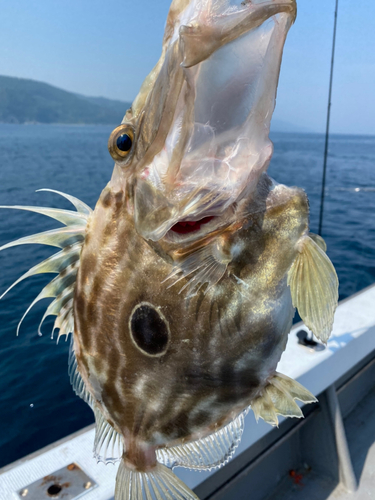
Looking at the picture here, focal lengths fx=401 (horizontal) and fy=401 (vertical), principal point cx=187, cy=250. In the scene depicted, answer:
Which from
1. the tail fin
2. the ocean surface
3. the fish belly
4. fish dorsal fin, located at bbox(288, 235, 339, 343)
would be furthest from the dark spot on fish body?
the ocean surface

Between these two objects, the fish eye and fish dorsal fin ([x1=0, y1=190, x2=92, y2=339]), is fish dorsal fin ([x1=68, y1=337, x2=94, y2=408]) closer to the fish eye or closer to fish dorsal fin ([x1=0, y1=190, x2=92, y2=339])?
fish dorsal fin ([x1=0, y1=190, x2=92, y2=339])

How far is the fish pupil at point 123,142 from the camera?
3.71ft

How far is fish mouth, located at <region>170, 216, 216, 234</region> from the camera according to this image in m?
1.08

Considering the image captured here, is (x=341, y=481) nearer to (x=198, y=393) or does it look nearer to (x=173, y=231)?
(x=198, y=393)

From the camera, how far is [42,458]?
2.57 meters

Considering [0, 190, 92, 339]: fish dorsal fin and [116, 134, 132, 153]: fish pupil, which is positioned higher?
[116, 134, 132, 153]: fish pupil

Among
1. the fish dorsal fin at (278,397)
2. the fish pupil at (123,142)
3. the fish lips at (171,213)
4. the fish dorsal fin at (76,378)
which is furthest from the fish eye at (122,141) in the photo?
the fish dorsal fin at (278,397)

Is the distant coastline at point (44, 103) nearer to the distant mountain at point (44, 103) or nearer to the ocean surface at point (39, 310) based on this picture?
the distant mountain at point (44, 103)

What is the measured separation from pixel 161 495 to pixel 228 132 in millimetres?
1332

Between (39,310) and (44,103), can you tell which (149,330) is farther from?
(44,103)

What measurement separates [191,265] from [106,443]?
0.95 meters

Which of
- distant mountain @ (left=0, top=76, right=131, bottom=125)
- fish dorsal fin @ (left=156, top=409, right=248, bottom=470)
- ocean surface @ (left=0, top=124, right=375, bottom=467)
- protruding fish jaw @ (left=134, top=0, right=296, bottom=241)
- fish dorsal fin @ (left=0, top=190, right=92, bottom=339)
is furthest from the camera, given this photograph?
distant mountain @ (left=0, top=76, right=131, bottom=125)

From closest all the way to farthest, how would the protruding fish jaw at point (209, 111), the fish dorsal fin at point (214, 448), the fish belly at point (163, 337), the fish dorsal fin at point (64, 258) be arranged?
the protruding fish jaw at point (209, 111)
the fish belly at point (163, 337)
the fish dorsal fin at point (64, 258)
the fish dorsal fin at point (214, 448)

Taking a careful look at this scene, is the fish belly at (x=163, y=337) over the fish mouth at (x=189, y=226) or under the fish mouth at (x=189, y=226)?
under
